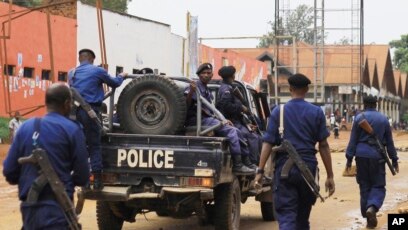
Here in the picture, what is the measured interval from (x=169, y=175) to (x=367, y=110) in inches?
127

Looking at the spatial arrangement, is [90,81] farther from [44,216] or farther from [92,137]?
[44,216]

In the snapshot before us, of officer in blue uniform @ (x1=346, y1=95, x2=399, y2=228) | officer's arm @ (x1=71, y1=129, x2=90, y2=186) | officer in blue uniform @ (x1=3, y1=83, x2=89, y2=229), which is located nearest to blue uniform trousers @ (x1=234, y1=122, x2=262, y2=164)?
officer in blue uniform @ (x1=346, y1=95, x2=399, y2=228)

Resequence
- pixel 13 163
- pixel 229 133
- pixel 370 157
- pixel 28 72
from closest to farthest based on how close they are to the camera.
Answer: pixel 13 163 < pixel 229 133 < pixel 370 157 < pixel 28 72

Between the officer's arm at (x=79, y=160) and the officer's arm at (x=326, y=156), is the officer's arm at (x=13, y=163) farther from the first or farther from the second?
the officer's arm at (x=326, y=156)

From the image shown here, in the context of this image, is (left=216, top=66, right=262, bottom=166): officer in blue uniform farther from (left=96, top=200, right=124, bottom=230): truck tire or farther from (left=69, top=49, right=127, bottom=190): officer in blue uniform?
(left=96, top=200, right=124, bottom=230): truck tire

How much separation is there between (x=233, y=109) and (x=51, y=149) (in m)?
5.27

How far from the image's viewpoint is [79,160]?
19.3 feet

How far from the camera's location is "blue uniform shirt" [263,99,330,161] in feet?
26.0

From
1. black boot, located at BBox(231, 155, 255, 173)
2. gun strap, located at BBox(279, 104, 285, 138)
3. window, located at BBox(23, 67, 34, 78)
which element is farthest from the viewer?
window, located at BBox(23, 67, 34, 78)

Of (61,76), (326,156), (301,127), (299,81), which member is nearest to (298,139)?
(301,127)

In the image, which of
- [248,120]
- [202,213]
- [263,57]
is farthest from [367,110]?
[263,57]

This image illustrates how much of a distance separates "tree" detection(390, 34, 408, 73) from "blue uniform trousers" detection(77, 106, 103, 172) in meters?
98.4

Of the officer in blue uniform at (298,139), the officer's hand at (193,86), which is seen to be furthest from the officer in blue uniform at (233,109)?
the officer in blue uniform at (298,139)

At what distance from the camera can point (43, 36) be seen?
28.1m
